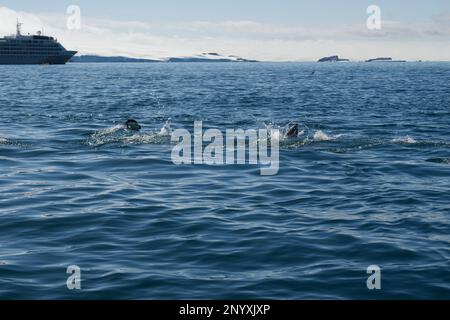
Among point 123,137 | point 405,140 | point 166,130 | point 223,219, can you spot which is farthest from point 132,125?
point 223,219

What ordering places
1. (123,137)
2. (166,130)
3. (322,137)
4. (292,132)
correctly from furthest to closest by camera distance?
(166,130) < (292,132) < (123,137) < (322,137)

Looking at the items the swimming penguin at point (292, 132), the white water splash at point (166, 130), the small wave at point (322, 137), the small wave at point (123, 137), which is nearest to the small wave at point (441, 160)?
the small wave at point (322, 137)

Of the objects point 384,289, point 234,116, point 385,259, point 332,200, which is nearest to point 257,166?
point 332,200

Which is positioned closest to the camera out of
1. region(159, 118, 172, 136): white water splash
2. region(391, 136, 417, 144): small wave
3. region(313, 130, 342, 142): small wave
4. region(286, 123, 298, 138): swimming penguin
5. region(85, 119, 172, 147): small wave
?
region(85, 119, 172, 147): small wave

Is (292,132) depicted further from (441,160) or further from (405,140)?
(441,160)

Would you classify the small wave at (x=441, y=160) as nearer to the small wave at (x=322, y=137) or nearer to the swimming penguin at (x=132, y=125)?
the small wave at (x=322, y=137)

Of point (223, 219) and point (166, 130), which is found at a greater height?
point (166, 130)

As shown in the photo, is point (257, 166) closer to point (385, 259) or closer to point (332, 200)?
point (332, 200)

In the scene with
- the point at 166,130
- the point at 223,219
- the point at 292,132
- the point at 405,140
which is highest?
the point at 292,132

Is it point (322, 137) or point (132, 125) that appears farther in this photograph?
point (132, 125)

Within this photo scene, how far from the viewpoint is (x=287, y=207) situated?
1756 cm

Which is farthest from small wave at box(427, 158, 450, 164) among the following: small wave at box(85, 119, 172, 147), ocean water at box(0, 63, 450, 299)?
small wave at box(85, 119, 172, 147)

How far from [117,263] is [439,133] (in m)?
23.7

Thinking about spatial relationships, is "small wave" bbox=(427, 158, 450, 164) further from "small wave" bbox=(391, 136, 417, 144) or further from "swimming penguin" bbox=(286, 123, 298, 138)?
"swimming penguin" bbox=(286, 123, 298, 138)
